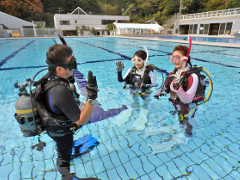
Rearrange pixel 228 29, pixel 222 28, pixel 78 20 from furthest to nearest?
pixel 78 20 < pixel 222 28 < pixel 228 29

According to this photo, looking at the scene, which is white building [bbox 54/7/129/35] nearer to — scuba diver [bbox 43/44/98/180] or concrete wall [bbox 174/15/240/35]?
concrete wall [bbox 174/15/240/35]

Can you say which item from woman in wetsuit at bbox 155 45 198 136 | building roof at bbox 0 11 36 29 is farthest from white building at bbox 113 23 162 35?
woman in wetsuit at bbox 155 45 198 136

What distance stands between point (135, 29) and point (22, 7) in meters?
34.4

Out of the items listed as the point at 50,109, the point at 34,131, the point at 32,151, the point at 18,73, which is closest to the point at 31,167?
the point at 32,151

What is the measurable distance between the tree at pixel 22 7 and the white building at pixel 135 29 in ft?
98.6

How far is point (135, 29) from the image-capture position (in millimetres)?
36125

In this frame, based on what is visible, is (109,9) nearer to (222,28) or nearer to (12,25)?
(12,25)

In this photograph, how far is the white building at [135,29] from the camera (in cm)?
3406

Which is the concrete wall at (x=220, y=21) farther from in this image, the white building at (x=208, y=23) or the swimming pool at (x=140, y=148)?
the swimming pool at (x=140, y=148)

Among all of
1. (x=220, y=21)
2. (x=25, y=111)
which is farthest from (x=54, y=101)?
(x=220, y=21)

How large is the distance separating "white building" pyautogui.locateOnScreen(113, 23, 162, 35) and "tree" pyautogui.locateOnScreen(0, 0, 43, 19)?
1183 inches

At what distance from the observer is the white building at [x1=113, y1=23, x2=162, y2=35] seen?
112 feet

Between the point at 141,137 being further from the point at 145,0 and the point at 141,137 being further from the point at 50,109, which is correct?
the point at 145,0

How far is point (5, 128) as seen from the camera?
2.70 meters
